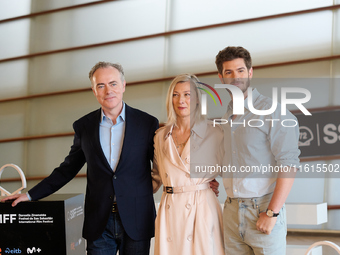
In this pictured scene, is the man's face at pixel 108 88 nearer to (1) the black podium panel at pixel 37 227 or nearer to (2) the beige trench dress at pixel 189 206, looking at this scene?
(2) the beige trench dress at pixel 189 206

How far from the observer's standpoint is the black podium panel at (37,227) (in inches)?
77.0

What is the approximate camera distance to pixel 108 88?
1.89m

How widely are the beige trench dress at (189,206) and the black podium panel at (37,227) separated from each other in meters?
0.53

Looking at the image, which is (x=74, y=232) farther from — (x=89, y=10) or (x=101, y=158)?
(x=89, y=10)

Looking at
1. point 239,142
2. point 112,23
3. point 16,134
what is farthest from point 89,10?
point 239,142

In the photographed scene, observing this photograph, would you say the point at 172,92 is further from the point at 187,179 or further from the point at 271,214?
the point at 271,214

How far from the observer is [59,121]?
5809 millimetres

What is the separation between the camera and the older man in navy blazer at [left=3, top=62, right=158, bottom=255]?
1.81 metres

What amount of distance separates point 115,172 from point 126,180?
65 millimetres

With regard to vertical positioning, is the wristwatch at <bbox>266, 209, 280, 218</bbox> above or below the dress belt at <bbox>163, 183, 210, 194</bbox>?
below

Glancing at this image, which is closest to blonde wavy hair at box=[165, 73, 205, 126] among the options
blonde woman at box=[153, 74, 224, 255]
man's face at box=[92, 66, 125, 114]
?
blonde woman at box=[153, 74, 224, 255]

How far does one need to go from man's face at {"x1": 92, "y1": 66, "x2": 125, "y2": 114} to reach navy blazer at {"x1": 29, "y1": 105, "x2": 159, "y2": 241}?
3.1 inches

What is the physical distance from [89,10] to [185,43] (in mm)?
1698

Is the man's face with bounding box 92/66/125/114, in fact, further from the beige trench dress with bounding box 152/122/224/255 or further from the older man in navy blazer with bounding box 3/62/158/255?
the beige trench dress with bounding box 152/122/224/255
